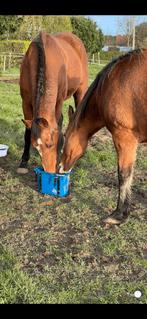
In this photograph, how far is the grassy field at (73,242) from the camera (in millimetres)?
2742

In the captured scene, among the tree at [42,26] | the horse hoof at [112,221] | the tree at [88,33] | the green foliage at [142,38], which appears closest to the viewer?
the horse hoof at [112,221]

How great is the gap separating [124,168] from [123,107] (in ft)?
2.09

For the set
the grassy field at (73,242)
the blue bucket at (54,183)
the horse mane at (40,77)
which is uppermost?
the horse mane at (40,77)

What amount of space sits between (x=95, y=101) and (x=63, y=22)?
22.2 m

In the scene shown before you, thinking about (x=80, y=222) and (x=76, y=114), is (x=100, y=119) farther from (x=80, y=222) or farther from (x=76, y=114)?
(x=80, y=222)

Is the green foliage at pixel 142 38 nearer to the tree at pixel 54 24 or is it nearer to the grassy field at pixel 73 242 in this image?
the grassy field at pixel 73 242

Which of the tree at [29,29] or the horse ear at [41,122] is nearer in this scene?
the horse ear at [41,122]

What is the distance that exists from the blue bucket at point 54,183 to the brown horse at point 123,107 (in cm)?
82

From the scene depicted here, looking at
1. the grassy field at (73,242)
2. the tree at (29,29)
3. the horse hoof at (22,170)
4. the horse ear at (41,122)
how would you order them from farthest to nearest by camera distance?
1. the tree at (29,29)
2. the horse hoof at (22,170)
3. the horse ear at (41,122)
4. the grassy field at (73,242)

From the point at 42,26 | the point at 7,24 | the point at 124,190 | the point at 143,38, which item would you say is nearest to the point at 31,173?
the point at 124,190

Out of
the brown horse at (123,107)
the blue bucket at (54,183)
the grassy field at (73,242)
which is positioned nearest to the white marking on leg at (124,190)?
the brown horse at (123,107)

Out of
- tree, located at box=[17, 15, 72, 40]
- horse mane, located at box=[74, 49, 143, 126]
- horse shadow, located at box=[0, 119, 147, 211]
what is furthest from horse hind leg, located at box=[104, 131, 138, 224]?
tree, located at box=[17, 15, 72, 40]

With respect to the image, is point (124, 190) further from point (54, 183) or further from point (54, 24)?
point (54, 24)
